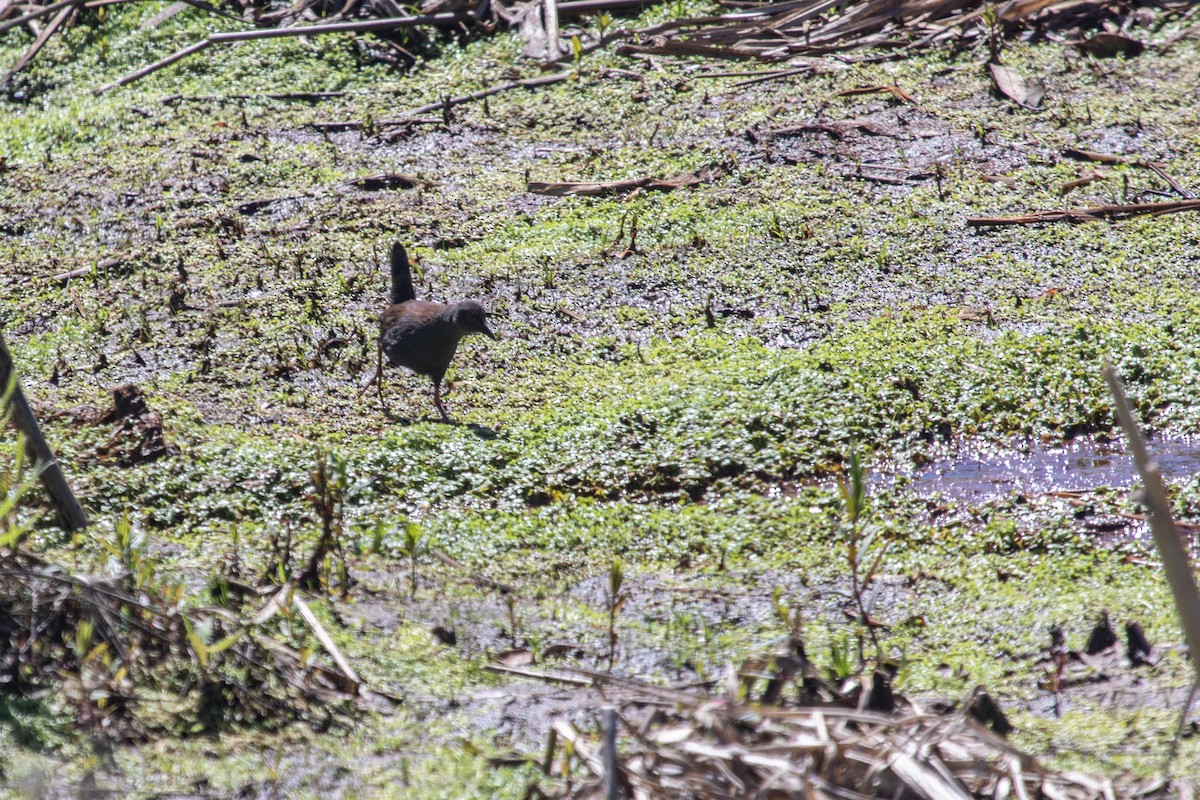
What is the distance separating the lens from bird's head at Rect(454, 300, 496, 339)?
6316mm

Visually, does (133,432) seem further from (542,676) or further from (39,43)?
(39,43)

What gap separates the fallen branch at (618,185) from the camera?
8484 mm

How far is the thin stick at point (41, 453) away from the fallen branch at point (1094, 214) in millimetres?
5716

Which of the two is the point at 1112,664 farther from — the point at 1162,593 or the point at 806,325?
the point at 806,325

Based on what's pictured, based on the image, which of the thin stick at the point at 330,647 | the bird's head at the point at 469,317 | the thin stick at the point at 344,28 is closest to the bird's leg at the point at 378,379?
the bird's head at the point at 469,317

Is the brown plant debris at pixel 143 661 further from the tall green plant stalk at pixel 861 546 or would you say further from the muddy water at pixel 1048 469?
the muddy water at pixel 1048 469

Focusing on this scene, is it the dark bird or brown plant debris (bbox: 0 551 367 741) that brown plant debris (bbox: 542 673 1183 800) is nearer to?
brown plant debris (bbox: 0 551 367 741)

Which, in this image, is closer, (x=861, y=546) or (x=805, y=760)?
(x=805, y=760)

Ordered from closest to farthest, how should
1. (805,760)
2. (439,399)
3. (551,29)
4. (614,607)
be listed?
(805,760) → (614,607) → (439,399) → (551,29)

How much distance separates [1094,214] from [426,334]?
4470 millimetres

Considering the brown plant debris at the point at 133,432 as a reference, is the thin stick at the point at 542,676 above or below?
below

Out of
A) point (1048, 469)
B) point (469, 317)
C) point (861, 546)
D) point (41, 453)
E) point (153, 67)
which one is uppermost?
point (153, 67)

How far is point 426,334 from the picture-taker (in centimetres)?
613

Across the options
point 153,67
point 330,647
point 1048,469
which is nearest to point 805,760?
point 330,647
